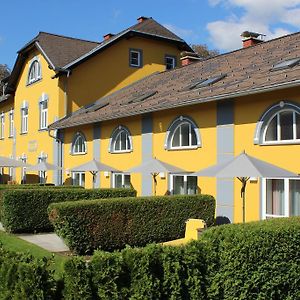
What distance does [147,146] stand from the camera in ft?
55.8

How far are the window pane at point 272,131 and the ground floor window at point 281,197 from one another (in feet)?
3.54

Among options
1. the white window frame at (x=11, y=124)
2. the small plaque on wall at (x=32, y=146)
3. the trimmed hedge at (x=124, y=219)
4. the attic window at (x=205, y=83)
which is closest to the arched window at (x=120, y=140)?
the attic window at (x=205, y=83)

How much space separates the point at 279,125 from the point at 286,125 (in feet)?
0.67

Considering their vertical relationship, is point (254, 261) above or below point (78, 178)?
below

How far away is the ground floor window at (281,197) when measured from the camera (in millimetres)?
11664

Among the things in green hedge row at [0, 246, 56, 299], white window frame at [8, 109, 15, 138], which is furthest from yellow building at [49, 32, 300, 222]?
white window frame at [8, 109, 15, 138]

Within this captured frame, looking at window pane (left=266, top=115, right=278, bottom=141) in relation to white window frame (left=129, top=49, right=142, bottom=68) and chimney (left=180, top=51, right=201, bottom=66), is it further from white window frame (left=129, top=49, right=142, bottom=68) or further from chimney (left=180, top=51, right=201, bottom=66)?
white window frame (left=129, top=49, right=142, bottom=68)

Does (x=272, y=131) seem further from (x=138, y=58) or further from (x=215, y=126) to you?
(x=138, y=58)

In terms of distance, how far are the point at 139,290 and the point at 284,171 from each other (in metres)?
6.49

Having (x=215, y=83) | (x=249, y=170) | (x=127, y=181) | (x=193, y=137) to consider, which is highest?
(x=215, y=83)

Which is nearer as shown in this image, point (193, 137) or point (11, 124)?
point (193, 137)

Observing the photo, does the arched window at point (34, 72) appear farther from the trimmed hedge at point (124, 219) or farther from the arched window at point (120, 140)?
the trimmed hedge at point (124, 219)

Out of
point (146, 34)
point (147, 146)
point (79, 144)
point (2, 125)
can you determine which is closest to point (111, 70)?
point (146, 34)

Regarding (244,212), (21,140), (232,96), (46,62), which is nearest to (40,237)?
(244,212)
